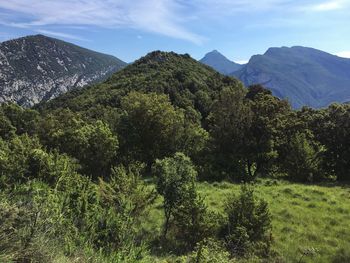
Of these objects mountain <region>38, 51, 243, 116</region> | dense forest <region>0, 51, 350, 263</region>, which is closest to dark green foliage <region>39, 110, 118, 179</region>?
dense forest <region>0, 51, 350, 263</region>

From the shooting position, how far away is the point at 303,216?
25.5m

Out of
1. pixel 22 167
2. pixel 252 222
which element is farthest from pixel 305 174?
pixel 22 167

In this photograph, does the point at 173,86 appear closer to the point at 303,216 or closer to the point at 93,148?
the point at 93,148

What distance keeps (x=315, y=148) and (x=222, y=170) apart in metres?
10.5

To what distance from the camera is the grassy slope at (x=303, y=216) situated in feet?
70.2

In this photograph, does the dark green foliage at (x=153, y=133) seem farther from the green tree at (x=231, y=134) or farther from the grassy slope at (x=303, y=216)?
the grassy slope at (x=303, y=216)

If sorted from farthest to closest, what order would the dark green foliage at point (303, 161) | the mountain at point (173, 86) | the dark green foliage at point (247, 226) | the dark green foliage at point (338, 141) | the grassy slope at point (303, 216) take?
1. the mountain at point (173, 86)
2. the dark green foliage at point (338, 141)
3. the dark green foliage at point (303, 161)
4. the grassy slope at point (303, 216)
5. the dark green foliage at point (247, 226)

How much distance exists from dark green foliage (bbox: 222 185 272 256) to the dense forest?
0.21 ft

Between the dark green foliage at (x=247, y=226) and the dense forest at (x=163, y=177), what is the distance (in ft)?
0.21

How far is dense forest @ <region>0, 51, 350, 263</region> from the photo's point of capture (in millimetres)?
9508

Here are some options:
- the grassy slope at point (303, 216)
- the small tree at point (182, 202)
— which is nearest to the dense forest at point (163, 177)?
the small tree at point (182, 202)

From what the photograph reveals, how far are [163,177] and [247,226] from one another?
5523 millimetres

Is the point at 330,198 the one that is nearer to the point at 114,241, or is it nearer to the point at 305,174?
the point at 305,174

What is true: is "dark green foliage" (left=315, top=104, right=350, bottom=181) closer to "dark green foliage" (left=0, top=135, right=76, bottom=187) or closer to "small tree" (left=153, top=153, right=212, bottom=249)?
"small tree" (left=153, top=153, right=212, bottom=249)
